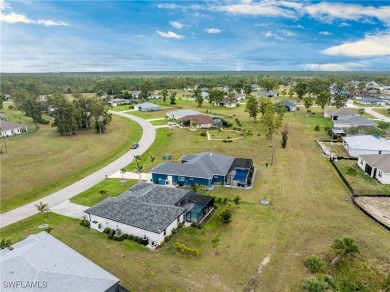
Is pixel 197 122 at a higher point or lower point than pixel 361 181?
higher

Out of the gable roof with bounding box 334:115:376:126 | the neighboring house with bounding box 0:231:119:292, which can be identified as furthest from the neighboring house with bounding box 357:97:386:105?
the neighboring house with bounding box 0:231:119:292

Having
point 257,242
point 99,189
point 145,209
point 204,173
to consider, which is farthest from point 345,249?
point 99,189

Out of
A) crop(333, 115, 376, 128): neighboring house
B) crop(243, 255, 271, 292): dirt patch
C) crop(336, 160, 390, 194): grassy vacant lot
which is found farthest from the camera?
crop(333, 115, 376, 128): neighboring house

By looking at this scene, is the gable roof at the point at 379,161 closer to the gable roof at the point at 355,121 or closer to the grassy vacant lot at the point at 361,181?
the grassy vacant lot at the point at 361,181

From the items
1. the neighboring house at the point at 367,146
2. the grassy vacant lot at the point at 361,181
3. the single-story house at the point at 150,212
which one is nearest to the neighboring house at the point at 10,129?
the single-story house at the point at 150,212

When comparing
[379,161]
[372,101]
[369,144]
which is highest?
[372,101]

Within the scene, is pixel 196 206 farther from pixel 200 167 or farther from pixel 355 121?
pixel 355 121

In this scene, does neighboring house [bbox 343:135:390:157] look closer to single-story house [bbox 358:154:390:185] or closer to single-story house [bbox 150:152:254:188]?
single-story house [bbox 358:154:390:185]
